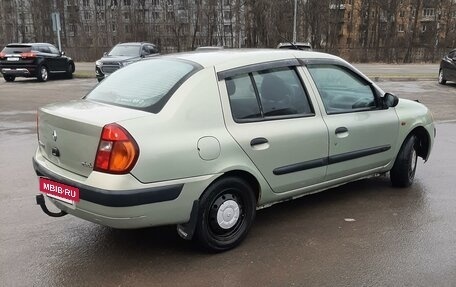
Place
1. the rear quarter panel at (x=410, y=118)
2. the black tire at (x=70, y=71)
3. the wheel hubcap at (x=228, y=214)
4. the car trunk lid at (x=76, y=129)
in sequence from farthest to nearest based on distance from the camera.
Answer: the black tire at (x=70, y=71) → the rear quarter panel at (x=410, y=118) → the wheel hubcap at (x=228, y=214) → the car trunk lid at (x=76, y=129)

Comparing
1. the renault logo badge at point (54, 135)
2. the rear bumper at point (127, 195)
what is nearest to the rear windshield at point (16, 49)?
the renault logo badge at point (54, 135)

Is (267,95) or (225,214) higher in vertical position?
(267,95)

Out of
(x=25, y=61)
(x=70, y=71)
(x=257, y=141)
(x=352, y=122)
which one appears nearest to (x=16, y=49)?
(x=25, y=61)

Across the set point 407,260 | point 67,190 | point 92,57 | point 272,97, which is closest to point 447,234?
point 407,260

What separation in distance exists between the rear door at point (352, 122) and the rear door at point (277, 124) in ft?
0.63

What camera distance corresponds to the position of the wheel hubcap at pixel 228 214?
3789 mm

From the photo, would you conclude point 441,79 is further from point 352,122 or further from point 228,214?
point 228,214

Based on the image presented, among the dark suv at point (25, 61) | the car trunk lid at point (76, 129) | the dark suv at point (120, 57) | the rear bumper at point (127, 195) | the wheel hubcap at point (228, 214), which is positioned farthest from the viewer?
the dark suv at point (25, 61)

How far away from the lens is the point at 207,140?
358 cm

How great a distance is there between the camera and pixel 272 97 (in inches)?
165

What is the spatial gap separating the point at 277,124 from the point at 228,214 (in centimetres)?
89

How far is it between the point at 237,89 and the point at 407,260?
194 centimetres

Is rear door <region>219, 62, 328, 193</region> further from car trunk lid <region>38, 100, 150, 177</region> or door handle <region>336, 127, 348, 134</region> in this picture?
car trunk lid <region>38, 100, 150, 177</region>

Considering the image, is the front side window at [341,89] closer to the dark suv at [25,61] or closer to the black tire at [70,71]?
the dark suv at [25,61]
